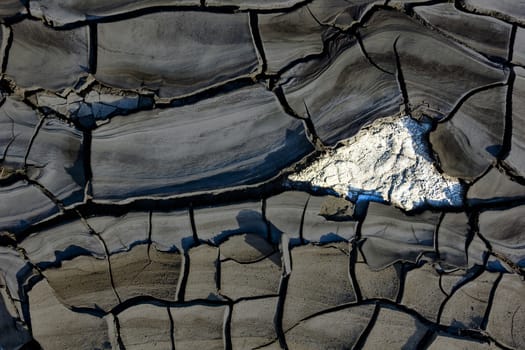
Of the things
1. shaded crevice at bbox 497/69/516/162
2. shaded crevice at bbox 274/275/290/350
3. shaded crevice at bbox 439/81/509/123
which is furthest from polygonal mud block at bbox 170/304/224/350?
shaded crevice at bbox 497/69/516/162

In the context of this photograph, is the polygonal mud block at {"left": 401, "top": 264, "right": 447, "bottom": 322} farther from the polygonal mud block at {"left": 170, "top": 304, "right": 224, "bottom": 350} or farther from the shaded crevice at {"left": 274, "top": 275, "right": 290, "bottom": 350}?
the polygonal mud block at {"left": 170, "top": 304, "right": 224, "bottom": 350}

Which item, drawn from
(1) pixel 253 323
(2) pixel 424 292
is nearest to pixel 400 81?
(2) pixel 424 292

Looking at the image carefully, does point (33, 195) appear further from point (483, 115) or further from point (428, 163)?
point (483, 115)

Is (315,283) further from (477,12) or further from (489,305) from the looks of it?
(477,12)

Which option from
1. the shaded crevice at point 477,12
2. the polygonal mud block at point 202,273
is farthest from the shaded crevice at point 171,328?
the shaded crevice at point 477,12

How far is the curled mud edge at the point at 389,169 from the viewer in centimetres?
224

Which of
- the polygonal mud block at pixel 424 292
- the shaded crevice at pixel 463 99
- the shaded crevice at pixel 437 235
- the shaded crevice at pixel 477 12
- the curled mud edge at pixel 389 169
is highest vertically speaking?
the shaded crevice at pixel 477 12

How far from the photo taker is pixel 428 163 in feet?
7.36

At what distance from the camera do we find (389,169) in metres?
2.25

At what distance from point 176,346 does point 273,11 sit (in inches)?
77.6

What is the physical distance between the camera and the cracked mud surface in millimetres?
2211

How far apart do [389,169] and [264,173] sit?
27.9 inches

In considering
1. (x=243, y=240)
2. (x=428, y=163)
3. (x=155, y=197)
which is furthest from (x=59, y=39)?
(x=428, y=163)

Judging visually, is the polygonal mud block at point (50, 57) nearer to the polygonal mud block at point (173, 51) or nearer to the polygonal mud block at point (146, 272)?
the polygonal mud block at point (173, 51)
